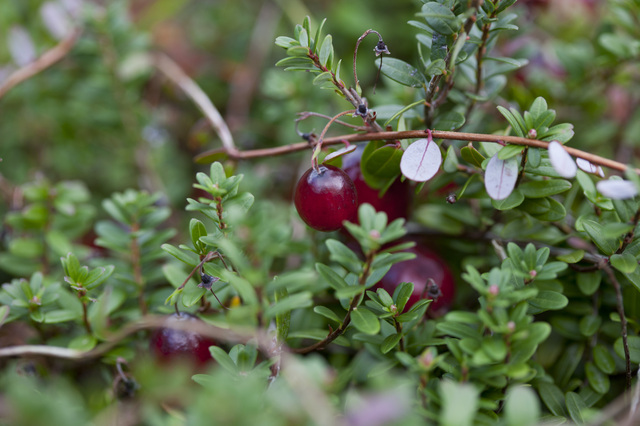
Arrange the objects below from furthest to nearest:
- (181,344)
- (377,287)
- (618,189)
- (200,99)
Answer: (200,99), (377,287), (181,344), (618,189)

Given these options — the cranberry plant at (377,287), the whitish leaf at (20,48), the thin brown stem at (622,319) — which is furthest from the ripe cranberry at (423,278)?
the whitish leaf at (20,48)

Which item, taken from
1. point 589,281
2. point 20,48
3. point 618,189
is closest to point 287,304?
point 618,189

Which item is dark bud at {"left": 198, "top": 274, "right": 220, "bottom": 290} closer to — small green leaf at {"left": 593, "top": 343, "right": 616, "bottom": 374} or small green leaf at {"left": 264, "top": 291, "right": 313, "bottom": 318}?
small green leaf at {"left": 264, "top": 291, "right": 313, "bottom": 318}

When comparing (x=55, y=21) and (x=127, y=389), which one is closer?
(x=127, y=389)

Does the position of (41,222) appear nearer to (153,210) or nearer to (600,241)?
(153,210)

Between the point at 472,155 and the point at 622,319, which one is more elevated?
the point at 472,155

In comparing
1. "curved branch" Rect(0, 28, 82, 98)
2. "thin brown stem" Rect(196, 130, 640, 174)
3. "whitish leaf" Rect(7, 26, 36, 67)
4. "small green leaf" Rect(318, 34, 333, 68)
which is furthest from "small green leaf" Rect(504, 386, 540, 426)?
"whitish leaf" Rect(7, 26, 36, 67)

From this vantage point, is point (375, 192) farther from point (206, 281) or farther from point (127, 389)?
point (127, 389)
